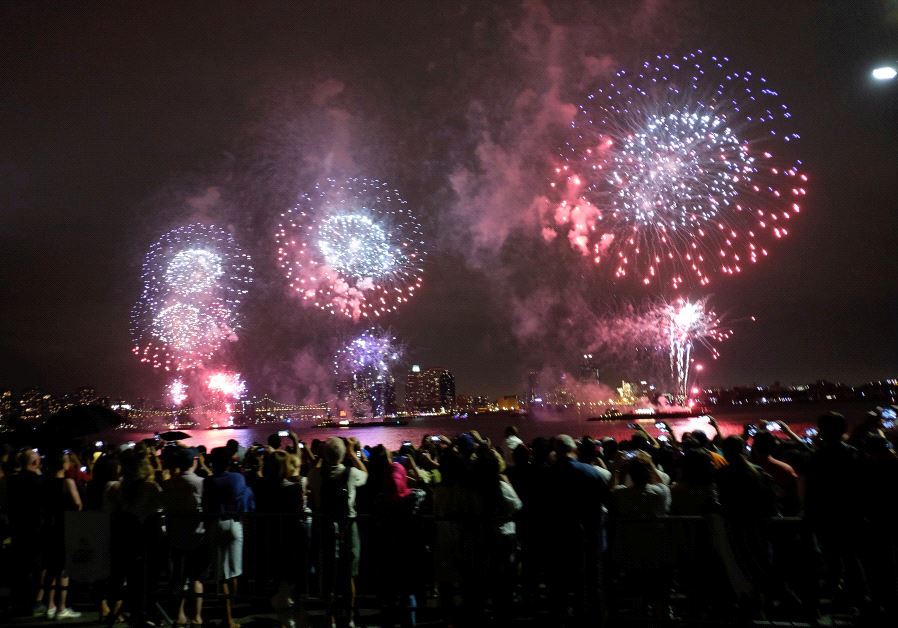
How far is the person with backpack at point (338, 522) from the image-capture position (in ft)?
25.7

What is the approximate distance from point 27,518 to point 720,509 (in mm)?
8373

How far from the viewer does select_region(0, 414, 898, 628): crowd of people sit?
22.6ft

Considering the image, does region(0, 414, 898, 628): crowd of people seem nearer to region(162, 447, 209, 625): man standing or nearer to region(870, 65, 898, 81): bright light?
region(162, 447, 209, 625): man standing

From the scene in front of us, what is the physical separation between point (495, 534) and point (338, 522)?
177 cm

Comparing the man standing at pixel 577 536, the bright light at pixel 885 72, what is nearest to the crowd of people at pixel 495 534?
the man standing at pixel 577 536

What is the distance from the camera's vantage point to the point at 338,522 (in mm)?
7938

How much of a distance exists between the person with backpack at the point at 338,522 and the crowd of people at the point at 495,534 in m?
0.02

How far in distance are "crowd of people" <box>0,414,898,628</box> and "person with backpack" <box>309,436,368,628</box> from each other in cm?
2

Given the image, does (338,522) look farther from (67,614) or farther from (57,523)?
(67,614)

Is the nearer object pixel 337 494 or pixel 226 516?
pixel 226 516

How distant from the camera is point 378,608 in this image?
29.7 ft

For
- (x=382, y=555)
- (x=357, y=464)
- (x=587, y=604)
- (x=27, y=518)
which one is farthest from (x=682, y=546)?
(x=27, y=518)

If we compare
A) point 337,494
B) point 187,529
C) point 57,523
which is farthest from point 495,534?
point 57,523

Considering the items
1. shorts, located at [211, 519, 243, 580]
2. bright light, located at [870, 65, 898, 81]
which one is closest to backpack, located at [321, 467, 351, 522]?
shorts, located at [211, 519, 243, 580]
